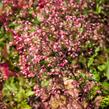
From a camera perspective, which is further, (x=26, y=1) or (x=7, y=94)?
(x=26, y=1)

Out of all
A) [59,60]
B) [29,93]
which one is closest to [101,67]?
[59,60]

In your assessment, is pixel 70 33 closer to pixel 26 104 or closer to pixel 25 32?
pixel 25 32

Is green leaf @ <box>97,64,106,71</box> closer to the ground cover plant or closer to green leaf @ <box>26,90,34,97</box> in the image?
the ground cover plant

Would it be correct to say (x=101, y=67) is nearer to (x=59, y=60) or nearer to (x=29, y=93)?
(x=59, y=60)

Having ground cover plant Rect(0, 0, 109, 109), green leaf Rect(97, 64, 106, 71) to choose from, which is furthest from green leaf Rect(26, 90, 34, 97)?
green leaf Rect(97, 64, 106, 71)

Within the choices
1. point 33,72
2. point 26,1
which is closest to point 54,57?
point 33,72

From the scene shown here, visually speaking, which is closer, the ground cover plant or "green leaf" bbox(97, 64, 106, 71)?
the ground cover plant

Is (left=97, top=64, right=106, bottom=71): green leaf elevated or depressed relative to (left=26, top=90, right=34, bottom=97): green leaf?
elevated

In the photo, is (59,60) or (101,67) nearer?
(59,60)
